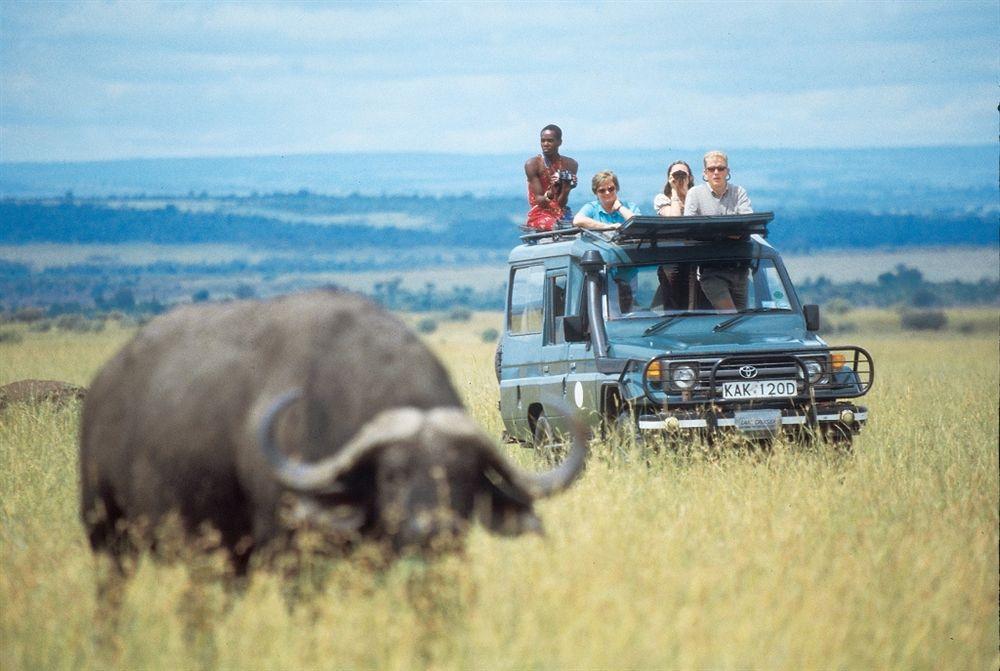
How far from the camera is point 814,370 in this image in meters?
13.5

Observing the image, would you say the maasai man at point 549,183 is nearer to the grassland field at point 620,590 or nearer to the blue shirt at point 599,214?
the blue shirt at point 599,214

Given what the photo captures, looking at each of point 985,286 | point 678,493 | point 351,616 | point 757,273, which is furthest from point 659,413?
point 985,286

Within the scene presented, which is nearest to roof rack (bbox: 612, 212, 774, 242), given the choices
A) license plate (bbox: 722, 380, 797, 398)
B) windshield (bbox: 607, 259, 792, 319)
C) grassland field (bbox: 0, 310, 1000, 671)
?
windshield (bbox: 607, 259, 792, 319)

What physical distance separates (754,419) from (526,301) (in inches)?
139

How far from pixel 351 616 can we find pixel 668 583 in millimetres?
2083

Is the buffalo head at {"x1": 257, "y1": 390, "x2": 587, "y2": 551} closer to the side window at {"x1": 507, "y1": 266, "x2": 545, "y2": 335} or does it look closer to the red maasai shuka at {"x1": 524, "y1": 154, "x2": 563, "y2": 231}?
the side window at {"x1": 507, "y1": 266, "x2": 545, "y2": 335}

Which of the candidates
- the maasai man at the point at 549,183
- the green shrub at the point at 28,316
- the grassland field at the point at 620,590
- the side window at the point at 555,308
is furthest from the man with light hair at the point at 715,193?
the green shrub at the point at 28,316

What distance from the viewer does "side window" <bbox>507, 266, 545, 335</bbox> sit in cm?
1555

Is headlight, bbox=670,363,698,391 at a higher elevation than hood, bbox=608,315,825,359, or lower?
lower

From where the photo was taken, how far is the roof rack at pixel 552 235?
1510cm

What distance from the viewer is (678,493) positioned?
1191cm

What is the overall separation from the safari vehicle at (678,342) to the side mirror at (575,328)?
0.04ft

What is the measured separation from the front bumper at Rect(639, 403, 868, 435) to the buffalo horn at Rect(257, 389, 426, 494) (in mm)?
5892

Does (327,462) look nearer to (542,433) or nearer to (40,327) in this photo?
(542,433)
